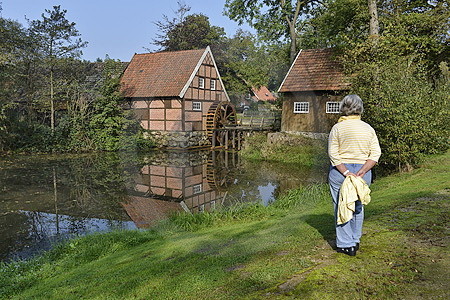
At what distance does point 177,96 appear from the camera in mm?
24203

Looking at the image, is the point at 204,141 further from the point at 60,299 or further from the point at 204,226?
the point at 60,299

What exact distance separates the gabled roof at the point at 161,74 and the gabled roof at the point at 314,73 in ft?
23.1

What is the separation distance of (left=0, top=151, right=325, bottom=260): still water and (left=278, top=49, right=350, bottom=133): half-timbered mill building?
14.5 feet

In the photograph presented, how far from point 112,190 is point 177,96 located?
1245 cm

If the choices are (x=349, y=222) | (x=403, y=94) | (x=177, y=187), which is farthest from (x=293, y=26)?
(x=349, y=222)

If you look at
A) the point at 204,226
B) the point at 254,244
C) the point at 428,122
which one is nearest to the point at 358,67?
the point at 428,122

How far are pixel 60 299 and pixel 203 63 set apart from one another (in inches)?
918

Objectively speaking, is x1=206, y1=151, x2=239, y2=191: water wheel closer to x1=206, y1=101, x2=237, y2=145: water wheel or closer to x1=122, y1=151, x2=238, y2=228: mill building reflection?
x1=122, y1=151, x2=238, y2=228: mill building reflection

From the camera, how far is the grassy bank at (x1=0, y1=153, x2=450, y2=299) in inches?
129

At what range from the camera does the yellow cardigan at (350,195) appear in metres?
3.70

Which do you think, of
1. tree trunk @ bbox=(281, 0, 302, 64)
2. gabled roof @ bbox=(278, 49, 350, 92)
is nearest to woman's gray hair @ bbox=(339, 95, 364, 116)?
gabled roof @ bbox=(278, 49, 350, 92)

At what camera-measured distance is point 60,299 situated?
4172 mm

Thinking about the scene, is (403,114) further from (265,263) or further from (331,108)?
(331,108)

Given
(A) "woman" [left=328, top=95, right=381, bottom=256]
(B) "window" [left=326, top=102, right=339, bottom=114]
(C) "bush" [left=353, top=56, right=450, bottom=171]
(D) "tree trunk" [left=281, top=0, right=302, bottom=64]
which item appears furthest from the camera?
(D) "tree trunk" [left=281, top=0, right=302, bottom=64]
